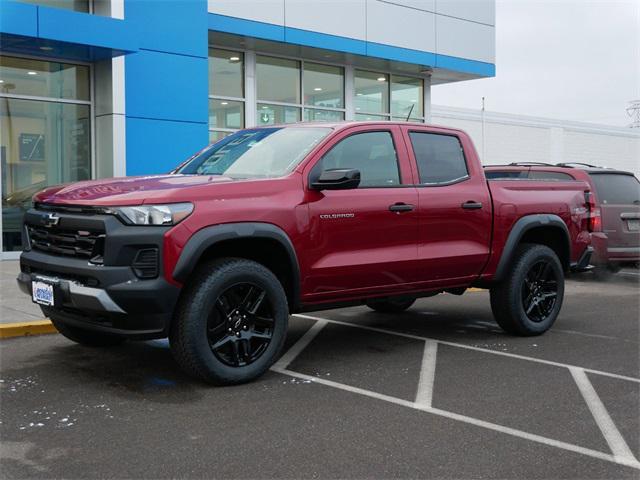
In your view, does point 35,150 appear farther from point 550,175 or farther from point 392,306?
point 550,175

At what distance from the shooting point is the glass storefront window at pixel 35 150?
13234 millimetres

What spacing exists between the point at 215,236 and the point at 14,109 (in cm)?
953

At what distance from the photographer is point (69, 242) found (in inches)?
211

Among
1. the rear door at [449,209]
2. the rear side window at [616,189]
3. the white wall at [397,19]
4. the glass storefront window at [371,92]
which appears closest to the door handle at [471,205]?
the rear door at [449,209]

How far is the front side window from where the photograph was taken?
6180mm

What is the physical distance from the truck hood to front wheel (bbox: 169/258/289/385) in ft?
1.89

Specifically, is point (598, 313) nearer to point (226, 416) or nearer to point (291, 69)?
point (226, 416)

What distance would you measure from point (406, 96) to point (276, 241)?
15942 millimetres

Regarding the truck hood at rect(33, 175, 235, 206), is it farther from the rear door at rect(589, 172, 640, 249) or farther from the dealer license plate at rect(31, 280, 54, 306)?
the rear door at rect(589, 172, 640, 249)

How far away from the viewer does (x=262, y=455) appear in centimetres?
406

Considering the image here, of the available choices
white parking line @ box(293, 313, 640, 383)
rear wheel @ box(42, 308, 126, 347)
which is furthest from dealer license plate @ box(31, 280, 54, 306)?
white parking line @ box(293, 313, 640, 383)

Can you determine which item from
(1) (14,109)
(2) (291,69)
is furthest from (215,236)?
(2) (291,69)

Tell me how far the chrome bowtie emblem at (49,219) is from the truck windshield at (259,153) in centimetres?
134

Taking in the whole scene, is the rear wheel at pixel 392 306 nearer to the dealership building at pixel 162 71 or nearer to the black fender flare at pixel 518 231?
the black fender flare at pixel 518 231
